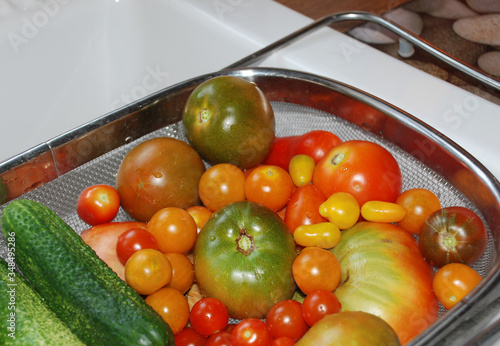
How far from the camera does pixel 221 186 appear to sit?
1.90 feet

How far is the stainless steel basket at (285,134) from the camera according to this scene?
57cm

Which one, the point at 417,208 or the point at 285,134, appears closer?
the point at 417,208

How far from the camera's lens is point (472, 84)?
3.20 feet

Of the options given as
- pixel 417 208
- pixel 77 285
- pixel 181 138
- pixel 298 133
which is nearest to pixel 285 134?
pixel 298 133

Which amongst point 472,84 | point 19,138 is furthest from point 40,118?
point 472,84

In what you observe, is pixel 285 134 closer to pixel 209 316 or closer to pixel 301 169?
pixel 301 169

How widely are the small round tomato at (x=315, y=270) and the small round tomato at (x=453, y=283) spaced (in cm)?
9

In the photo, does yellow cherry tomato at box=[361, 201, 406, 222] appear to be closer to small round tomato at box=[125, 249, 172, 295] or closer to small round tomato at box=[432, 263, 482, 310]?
small round tomato at box=[432, 263, 482, 310]

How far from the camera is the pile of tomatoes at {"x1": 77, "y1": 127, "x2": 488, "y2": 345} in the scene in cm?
49

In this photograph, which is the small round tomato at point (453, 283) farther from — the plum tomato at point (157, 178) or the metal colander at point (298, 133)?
the plum tomato at point (157, 178)

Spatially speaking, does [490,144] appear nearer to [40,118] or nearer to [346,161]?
[346,161]

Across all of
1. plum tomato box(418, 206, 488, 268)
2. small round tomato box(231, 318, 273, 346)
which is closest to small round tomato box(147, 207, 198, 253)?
small round tomato box(231, 318, 273, 346)

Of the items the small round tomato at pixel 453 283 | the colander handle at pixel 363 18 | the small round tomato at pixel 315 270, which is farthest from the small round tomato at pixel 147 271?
the colander handle at pixel 363 18

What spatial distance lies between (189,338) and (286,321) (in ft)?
0.28
